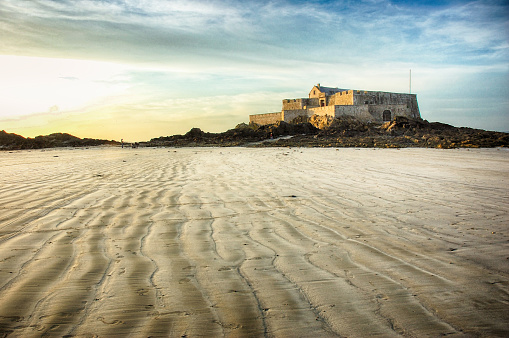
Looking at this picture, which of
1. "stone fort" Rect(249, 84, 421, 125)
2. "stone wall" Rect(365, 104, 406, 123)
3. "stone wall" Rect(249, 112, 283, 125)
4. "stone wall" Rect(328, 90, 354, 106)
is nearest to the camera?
"stone fort" Rect(249, 84, 421, 125)

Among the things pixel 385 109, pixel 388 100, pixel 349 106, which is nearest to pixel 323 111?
pixel 349 106

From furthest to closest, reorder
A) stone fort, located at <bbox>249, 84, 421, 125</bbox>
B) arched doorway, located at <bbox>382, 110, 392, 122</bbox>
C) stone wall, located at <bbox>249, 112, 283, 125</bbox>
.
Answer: stone wall, located at <bbox>249, 112, 283, 125</bbox> → arched doorway, located at <bbox>382, 110, 392, 122</bbox> → stone fort, located at <bbox>249, 84, 421, 125</bbox>

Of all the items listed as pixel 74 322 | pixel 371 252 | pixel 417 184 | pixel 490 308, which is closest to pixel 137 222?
pixel 74 322

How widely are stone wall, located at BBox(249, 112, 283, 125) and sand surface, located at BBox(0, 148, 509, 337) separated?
138ft

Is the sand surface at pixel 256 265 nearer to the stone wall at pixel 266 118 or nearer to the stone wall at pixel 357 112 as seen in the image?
the stone wall at pixel 357 112

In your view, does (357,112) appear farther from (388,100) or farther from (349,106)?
(388,100)

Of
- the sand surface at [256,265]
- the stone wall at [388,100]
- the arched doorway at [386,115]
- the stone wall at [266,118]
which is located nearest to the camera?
the sand surface at [256,265]

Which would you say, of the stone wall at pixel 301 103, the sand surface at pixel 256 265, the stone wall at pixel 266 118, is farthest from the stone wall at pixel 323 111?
the sand surface at pixel 256 265

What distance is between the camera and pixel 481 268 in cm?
223

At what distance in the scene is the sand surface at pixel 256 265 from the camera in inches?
63.6

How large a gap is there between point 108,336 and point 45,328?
310 mm

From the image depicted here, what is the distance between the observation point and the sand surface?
1614 millimetres

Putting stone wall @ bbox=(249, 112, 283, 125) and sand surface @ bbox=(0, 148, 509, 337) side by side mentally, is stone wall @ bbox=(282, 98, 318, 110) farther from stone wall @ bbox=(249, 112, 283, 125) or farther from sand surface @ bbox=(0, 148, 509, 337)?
sand surface @ bbox=(0, 148, 509, 337)

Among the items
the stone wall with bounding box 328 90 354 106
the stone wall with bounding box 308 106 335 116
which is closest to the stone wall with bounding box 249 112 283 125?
the stone wall with bounding box 308 106 335 116
